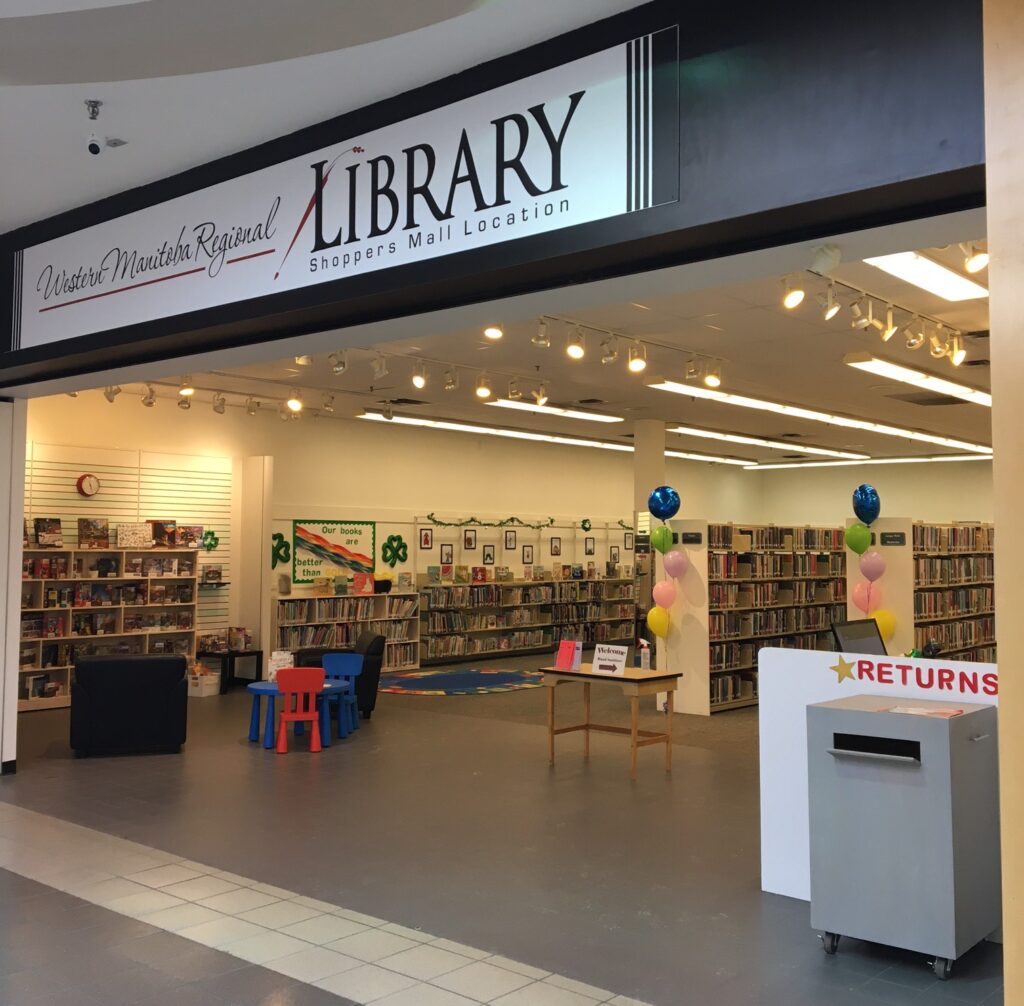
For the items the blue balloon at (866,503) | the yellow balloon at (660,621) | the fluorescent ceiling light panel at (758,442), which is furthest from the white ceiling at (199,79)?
the fluorescent ceiling light panel at (758,442)

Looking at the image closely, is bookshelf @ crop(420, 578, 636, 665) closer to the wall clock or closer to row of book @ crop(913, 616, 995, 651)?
row of book @ crop(913, 616, 995, 651)

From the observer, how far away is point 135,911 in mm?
5016

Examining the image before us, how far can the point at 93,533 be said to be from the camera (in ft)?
39.5

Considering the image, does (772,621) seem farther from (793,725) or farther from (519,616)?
(793,725)

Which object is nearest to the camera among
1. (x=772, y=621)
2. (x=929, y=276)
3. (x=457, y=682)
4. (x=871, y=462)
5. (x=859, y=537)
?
(x=929, y=276)

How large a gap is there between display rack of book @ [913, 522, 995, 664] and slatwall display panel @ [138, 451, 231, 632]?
8.73m

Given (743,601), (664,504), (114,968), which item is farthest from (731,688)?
(114,968)

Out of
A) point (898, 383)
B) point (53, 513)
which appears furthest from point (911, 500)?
point (53, 513)

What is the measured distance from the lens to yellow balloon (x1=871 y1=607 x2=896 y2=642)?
1069 centimetres

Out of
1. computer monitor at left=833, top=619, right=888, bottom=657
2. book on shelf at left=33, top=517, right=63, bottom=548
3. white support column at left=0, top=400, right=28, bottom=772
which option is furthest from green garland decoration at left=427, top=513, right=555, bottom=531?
computer monitor at left=833, top=619, right=888, bottom=657

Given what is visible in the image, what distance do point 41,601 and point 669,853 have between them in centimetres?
823

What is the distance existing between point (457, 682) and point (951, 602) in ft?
21.3

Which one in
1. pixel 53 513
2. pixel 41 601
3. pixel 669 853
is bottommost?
pixel 669 853

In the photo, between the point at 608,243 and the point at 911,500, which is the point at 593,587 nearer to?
the point at 911,500
